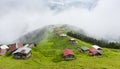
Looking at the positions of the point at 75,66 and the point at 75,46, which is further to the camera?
the point at 75,46

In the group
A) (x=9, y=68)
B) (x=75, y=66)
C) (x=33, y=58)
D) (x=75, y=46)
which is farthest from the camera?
(x=75, y=46)

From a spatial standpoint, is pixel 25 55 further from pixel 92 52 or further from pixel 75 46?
pixel 75 46

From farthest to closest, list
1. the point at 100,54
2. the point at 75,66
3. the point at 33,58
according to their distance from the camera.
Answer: the point at 100,54 < the point at 33,58 < the point at 75,66

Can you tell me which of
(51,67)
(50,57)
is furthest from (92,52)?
(51,67)

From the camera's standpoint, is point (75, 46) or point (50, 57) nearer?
point (50, 57)

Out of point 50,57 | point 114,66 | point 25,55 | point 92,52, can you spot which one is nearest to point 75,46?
point 92,52

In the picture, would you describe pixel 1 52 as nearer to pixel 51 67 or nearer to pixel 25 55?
pixel 25 55

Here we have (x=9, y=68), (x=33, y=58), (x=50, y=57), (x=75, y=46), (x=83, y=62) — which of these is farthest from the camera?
(x=75, y=46)

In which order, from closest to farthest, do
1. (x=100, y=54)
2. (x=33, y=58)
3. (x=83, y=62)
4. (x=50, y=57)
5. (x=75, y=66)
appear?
(x=75, y=66) < (x=83, y=62) < (x=33, y=58) < (x=50, y=57) < (x=100, y=54)
